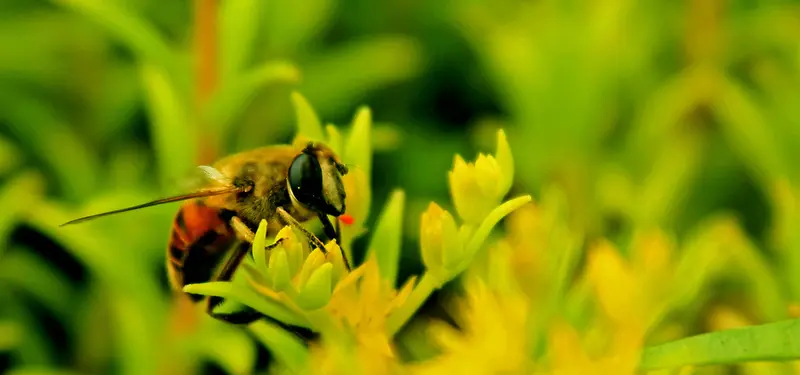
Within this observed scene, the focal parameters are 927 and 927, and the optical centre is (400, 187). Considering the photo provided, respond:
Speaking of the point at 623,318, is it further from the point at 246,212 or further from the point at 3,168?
the point at 3,168

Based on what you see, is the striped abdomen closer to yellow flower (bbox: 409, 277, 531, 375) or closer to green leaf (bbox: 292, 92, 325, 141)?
green leaf (bbox: 292, 92, 325, 141)

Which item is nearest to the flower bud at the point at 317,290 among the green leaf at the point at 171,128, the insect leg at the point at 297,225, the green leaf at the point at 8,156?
the insect leg at the point at 297,225

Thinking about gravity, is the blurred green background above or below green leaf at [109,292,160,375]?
above

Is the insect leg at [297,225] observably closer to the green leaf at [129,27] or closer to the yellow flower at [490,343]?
the yellow flower at [490,343]

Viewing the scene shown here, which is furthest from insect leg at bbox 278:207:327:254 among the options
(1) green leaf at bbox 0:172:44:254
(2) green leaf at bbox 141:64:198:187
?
(1) green leaf at bbox 0:172:44:254

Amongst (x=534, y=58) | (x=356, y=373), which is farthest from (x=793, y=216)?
(x=356, y=373)

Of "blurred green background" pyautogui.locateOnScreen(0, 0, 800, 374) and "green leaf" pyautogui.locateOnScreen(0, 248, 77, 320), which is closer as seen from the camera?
"blurred green background" pyautogui.locateOnScreen(0, 0, 800, 374)
